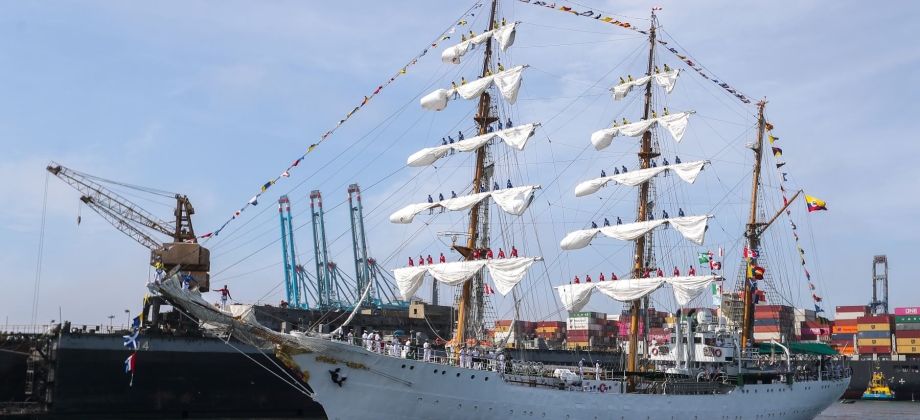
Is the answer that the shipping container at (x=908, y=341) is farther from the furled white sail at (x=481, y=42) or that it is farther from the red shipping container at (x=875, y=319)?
the furled white sail at (x=481, y=42)

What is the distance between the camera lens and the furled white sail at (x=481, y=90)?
4891 cm

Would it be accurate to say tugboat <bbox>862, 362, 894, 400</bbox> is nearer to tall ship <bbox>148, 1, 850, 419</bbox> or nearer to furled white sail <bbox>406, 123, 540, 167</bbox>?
tall ship <bbox>148, 1, 850, 419</bbox>

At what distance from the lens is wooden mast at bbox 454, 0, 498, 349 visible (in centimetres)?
4628

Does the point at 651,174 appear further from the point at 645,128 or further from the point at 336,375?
the point at 336,375

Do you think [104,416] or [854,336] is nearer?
[104,416]

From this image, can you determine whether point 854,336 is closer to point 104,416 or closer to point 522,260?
point 522,260

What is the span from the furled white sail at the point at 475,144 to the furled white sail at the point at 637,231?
30.6 ft

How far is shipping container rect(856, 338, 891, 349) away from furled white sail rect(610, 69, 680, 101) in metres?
73.1

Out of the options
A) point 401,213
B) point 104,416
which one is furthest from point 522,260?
point 104,416

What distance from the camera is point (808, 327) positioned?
11769 cm

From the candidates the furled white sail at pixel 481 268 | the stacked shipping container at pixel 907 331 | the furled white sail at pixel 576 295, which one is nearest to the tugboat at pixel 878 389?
the stacked shipping container at pixel 907 331

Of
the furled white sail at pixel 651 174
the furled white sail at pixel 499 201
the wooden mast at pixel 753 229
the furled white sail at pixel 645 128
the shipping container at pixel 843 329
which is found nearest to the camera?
the furled white sail at pixel 499 201

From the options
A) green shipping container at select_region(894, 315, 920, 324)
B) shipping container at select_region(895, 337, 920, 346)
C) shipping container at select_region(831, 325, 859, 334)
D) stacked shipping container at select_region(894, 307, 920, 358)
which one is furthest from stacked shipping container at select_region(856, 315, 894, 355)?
shipping container at select_region(831, 325, 859, 334)

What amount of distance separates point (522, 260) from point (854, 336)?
88320 mm
